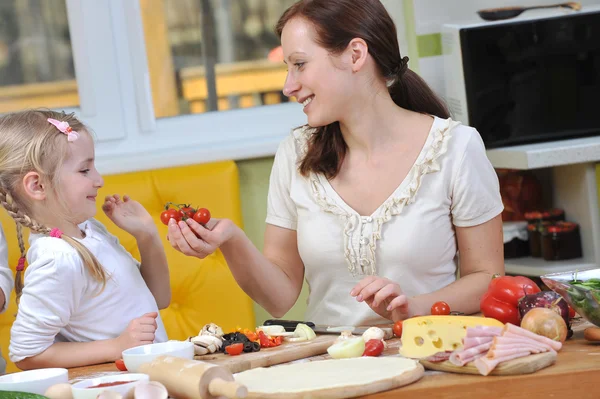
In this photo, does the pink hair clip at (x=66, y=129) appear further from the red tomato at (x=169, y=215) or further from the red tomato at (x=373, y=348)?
the red tomato at (x=373, y=348)

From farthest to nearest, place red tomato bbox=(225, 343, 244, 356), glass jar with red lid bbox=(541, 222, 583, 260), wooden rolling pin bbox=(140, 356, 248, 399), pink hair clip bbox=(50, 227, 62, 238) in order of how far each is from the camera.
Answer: glass jar with red lid bbox=(541, 222, 583, 260)
pink hair clip bbox=(50, 227, 62, 238)
red tomato bbox=(225, 343, 244, 356)
wooden rolling pin bbox=(140, 356, 248, 399)

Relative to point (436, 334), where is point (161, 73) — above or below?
above

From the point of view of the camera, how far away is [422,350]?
1.43m

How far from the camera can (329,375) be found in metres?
1.35

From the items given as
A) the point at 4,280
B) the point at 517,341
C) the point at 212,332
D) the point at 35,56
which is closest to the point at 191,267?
the point at 4,280

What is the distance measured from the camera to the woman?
206 centimetres

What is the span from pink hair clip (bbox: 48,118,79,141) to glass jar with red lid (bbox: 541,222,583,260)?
1658 mm

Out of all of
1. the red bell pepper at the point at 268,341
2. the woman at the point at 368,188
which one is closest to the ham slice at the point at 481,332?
the red bell pepper at the point at 268,341

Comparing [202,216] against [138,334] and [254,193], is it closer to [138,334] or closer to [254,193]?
[138,334]

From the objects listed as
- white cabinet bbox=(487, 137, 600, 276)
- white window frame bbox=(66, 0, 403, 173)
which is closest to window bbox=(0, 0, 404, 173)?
white window frame bbox=(66, 0, 403, 173)

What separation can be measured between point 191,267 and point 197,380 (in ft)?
5.02

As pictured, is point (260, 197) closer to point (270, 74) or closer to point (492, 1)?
point (270, 74)

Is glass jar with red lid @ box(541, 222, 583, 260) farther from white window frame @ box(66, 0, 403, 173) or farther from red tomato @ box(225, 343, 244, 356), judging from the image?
red tomato @ box(225, 343, 244, 356)

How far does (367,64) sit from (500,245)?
0.53 meters
